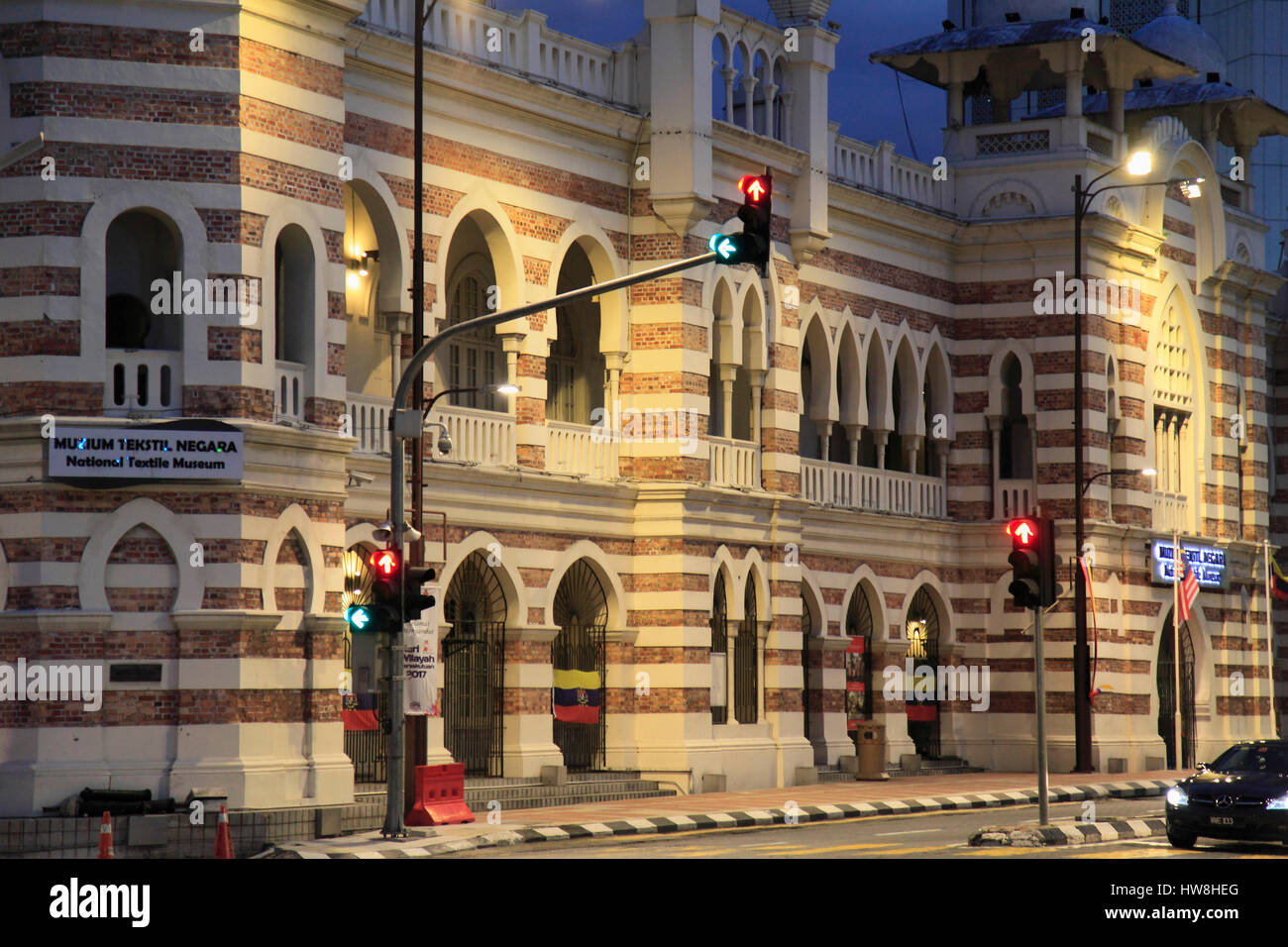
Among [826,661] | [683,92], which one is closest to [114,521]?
[683,92]

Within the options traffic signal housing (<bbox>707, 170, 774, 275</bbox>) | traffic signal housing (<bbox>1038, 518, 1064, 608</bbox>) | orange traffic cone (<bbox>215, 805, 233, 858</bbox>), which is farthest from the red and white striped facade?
traffic signal housing (<bbox>1038, 518, 1064, 608</bbox>)

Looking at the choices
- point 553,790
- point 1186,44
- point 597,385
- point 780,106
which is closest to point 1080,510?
point 780,106

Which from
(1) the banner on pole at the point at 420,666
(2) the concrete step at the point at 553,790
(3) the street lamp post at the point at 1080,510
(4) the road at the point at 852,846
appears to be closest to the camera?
(4) the road at the point at 852,846

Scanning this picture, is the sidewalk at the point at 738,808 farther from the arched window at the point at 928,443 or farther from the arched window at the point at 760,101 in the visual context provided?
the arched window at the point at 760,101

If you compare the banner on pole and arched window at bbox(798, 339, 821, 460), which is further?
arched window at bbox(798, 339, 821, 460)

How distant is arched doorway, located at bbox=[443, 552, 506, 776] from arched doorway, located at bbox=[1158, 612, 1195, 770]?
62.4 feet

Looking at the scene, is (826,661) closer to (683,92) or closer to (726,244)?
(683,92)

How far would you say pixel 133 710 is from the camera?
25.3 meters

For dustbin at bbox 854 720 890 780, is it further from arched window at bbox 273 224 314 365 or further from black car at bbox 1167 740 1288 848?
arched window at bbox 273 224 314 365

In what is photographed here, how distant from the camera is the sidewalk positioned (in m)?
24.5

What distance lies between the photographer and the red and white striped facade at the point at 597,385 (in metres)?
25.5

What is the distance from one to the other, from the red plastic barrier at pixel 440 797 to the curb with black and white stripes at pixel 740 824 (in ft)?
3.17

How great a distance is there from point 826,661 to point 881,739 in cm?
171

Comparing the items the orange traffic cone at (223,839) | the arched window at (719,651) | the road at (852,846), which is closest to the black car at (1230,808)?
the road at (852,846)
